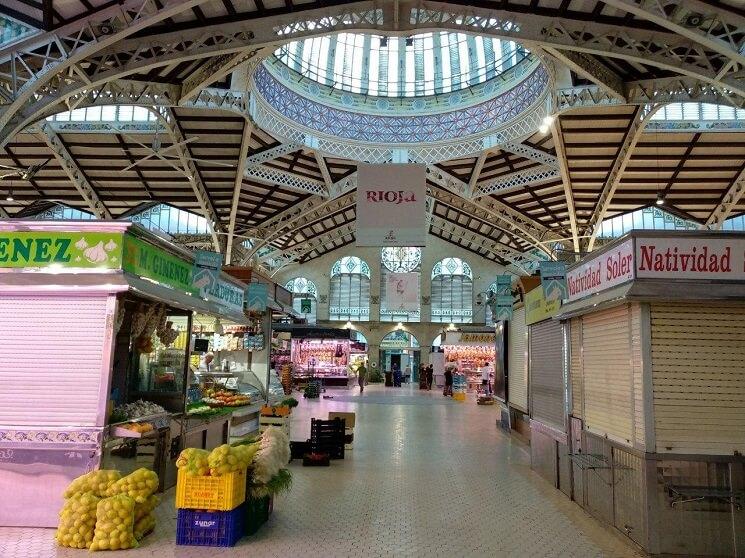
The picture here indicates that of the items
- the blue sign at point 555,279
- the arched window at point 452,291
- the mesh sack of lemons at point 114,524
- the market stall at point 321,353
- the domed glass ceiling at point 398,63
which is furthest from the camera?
the arched window at point 452,291

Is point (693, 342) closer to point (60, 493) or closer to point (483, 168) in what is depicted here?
point (60, 493)

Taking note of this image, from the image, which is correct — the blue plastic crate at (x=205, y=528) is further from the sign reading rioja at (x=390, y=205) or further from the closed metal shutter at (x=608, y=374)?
the sign reading rioja at (x=390, y=205)

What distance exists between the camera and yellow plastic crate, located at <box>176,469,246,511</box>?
4555 mm

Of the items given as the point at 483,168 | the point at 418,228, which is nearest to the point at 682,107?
the point at 483,168

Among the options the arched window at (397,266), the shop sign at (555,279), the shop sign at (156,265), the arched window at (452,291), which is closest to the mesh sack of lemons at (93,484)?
the shop sign at (156,265)

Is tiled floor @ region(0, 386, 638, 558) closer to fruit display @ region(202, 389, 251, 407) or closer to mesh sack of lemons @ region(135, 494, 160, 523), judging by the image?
mesh sack of lemons @ region(135, 494, 160, 523)

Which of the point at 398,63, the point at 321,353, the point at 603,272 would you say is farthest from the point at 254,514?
the point at 321,353

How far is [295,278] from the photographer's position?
3597 cm

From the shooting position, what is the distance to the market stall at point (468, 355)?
27333 millimetres

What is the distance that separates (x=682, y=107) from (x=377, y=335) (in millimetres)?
22707

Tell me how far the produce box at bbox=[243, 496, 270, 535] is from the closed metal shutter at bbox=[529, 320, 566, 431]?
3922 mm

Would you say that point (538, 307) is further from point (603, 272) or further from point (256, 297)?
point (256, 297)

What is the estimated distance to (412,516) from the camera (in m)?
5.59

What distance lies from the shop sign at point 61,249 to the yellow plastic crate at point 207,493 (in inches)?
86.0
